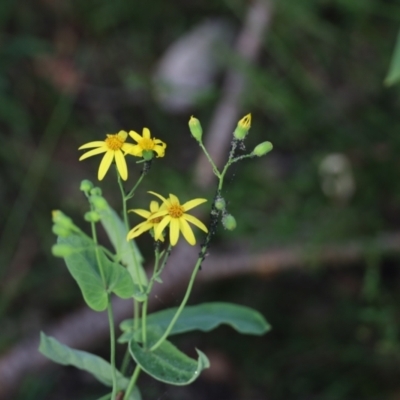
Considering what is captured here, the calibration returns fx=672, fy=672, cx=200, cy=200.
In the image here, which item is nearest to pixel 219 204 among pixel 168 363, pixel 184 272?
pixel 168 363

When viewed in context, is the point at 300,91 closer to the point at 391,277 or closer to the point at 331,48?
the point at 331,48

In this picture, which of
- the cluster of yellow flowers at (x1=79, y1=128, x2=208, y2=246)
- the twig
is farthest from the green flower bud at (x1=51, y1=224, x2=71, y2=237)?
the twig

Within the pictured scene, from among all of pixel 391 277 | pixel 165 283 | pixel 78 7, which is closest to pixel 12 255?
pixel 165 283

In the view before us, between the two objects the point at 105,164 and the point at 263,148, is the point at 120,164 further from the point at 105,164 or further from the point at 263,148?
the point at 263,148

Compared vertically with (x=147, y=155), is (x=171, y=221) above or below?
below

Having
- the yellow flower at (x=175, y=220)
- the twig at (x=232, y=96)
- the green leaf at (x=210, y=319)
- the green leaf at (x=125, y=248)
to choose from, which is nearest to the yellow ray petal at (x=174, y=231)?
the yellow flower at (x=175, y=220)

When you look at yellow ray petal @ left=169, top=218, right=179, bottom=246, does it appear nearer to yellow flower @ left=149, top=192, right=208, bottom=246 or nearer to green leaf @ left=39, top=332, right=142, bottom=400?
yellow flower @ left=149, top=192, right=208, bottom=246

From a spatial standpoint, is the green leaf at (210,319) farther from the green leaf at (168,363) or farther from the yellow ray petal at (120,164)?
the yellow ray petal at (120,164)
